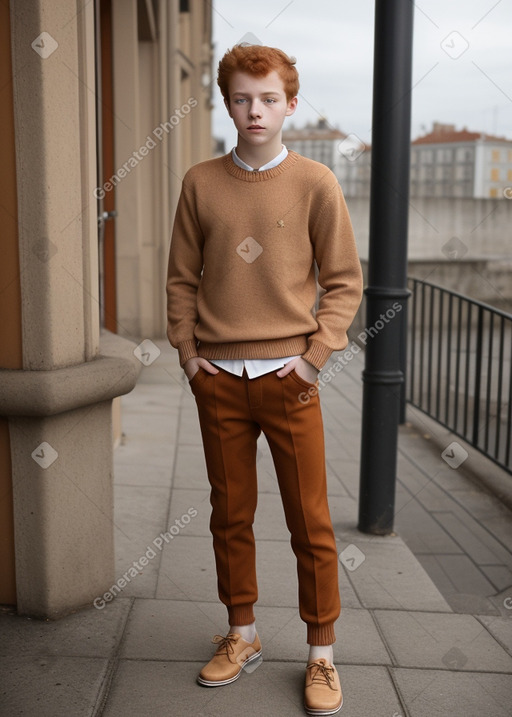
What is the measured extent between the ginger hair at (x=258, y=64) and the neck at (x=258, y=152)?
0.13 metres

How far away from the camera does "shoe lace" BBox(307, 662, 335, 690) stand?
2.65 metres

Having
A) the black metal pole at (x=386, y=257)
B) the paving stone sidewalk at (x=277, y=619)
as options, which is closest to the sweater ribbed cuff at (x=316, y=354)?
the paving stone sidewalk at (x=277, y=619)

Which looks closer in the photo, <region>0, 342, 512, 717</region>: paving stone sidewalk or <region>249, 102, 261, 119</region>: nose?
<region>249, 102, 261, 119</region>: nose

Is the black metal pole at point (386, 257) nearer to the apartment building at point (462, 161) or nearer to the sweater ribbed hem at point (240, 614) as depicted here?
the sweater ribbed hem at point (240, 614)

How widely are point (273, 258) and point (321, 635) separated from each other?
1.13 m

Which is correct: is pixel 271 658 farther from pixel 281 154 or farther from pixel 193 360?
pixel 281 154

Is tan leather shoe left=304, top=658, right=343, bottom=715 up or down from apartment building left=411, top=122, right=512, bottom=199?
down

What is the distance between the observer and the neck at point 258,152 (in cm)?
248

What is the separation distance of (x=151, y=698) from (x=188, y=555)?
1.27m

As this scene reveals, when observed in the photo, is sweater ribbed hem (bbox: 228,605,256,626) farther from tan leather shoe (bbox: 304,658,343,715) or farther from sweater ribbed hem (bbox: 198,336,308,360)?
sweater ribbed hem (bbox: 198,336,308,360)

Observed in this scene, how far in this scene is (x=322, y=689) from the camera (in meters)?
2.62

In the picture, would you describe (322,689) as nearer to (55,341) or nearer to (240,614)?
(240,614)

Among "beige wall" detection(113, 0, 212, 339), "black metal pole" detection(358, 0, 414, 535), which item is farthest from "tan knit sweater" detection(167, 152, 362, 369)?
"beige wall" detection(113, 0, 212, 339)

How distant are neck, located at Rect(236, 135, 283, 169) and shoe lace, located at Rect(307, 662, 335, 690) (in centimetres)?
147
